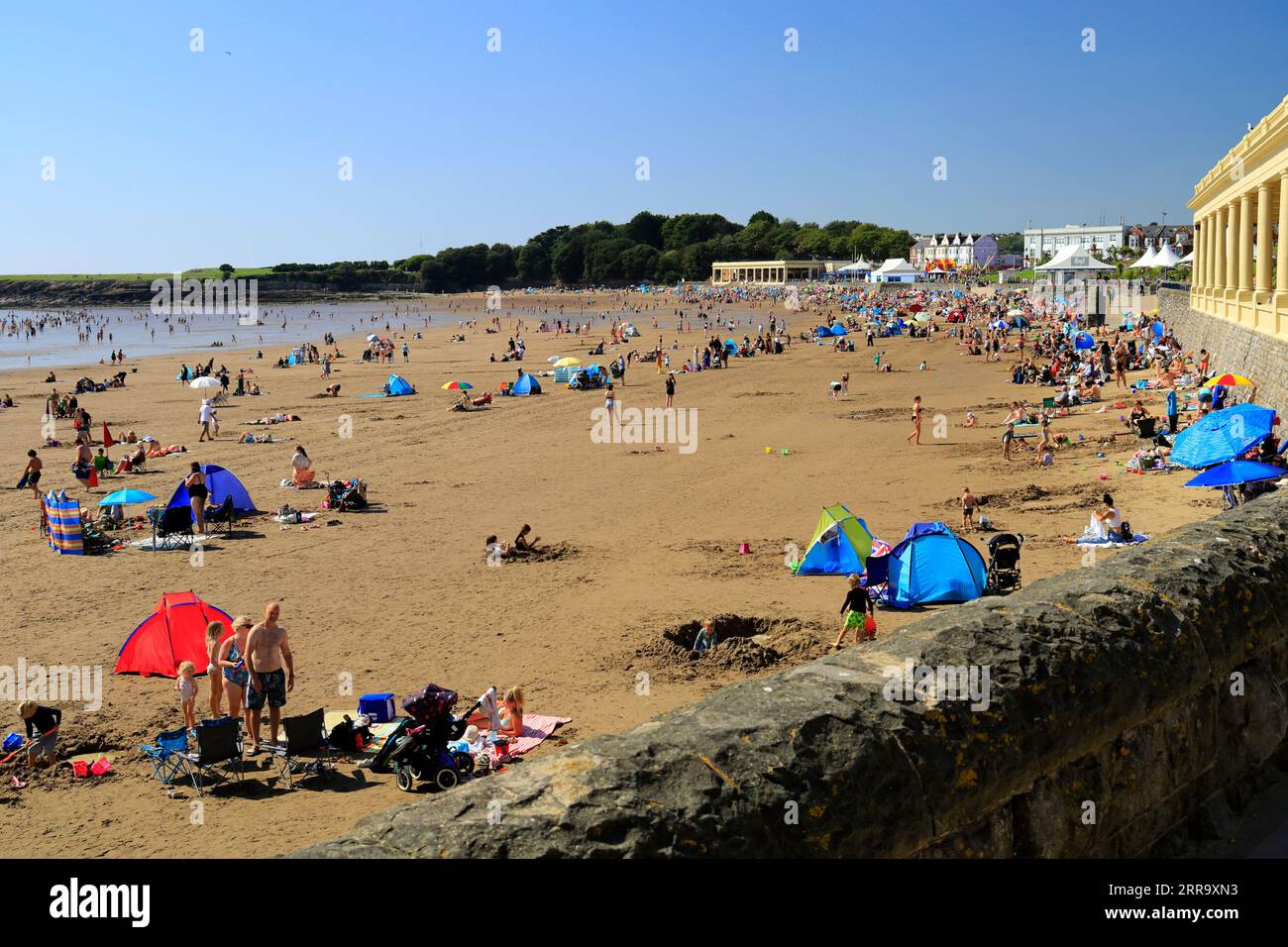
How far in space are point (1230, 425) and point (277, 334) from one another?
87.1m

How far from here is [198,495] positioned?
19.2 metres

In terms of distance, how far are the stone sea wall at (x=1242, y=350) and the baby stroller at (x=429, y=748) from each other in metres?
17.0

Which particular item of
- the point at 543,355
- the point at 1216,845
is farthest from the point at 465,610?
the point at 543,355

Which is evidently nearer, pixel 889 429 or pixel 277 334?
pixel 889 429

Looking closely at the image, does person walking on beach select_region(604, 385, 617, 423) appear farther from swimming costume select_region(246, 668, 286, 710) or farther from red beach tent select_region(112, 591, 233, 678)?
swimming costume select_region(246, 668, 286, 710)

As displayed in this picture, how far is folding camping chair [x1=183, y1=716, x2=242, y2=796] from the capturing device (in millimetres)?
9078

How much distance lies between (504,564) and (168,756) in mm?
7478

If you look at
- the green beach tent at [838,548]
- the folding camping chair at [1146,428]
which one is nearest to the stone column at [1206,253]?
the folding camping chair at [1146,428]

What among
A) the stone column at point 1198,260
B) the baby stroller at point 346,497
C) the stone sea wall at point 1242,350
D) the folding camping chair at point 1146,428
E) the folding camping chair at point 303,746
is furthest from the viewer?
the stone column at point 1198,260

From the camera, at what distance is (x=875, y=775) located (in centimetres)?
363

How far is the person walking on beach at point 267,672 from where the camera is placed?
32.9 ft

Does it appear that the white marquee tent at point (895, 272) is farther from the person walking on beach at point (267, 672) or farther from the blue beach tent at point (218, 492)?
the person walking on beach at point (267, 672)

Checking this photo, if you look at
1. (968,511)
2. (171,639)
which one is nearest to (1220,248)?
(968,511)
